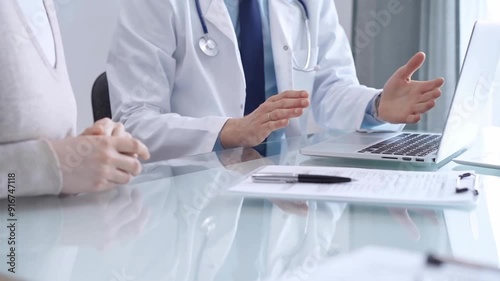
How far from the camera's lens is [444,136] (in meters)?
0.99

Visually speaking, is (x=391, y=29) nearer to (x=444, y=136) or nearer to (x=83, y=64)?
(x=83, y=64)

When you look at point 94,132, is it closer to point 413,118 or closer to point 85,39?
point 413,118

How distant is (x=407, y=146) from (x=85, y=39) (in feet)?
5.38

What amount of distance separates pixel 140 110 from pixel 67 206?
71 cm

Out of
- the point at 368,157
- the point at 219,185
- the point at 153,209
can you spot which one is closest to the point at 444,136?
the point at 368,157

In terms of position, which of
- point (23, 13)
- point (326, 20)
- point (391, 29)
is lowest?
point (391, 29)

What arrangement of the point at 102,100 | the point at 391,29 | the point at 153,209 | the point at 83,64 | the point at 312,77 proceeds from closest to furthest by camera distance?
the point at 153,209
the point at 102,100
the point at 312,77
the point at 83,64
the point at 391,29

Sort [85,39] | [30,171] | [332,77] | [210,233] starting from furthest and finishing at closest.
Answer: [85,39] < [332,77] < [30,171] < [210,233]

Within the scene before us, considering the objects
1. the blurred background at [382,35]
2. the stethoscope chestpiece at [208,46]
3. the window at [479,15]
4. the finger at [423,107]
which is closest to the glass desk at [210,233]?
A: the finger at [423,107]

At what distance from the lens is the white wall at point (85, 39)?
95.0 inches

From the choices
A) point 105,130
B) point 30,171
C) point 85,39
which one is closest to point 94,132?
point 105,130

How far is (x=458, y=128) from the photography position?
1090 millimetres

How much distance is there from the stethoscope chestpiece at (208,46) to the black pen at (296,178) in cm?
71

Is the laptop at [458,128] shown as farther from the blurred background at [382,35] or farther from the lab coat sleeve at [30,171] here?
the blurred background at [382,35]
